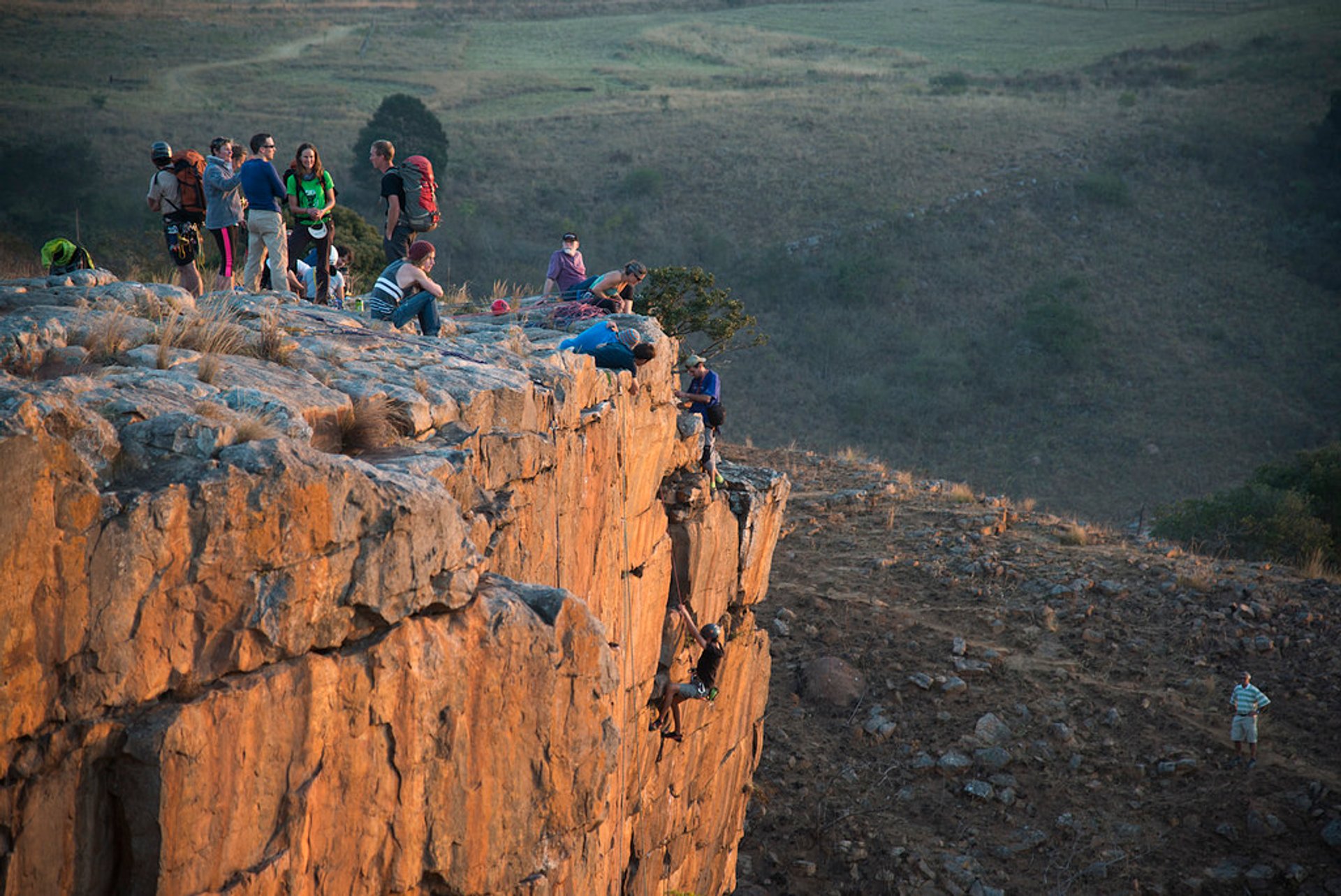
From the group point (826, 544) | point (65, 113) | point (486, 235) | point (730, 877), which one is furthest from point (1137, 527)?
point (65, 113)

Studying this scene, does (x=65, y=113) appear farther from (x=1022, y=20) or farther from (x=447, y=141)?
(x=1022, y=20)

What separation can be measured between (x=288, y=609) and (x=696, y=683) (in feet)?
27.0

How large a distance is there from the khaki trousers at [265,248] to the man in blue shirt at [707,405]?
485cm

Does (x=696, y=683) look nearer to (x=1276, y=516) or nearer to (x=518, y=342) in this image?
(x=518, y=342)

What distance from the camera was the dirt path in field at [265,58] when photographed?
52.5 meters

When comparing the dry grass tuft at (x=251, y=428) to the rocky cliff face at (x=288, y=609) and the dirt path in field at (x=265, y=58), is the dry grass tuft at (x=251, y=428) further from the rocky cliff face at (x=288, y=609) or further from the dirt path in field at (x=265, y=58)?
the dirt path in field at (x=265, y=58)

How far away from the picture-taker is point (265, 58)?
58.4 metres

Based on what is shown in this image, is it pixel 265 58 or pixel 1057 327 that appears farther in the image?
pixel 265 58

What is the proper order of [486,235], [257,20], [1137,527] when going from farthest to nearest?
[257,20], [486,235], [1137,527]

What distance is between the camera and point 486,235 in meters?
43.9

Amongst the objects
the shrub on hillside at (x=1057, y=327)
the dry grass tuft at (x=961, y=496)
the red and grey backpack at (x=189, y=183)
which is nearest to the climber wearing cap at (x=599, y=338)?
the red and grey backpack at (x=189, y=183)

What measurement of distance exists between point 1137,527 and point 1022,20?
52.5m

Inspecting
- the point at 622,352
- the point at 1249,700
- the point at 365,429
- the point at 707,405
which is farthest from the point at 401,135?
the point at 365,429

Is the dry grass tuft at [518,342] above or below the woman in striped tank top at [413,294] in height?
below
